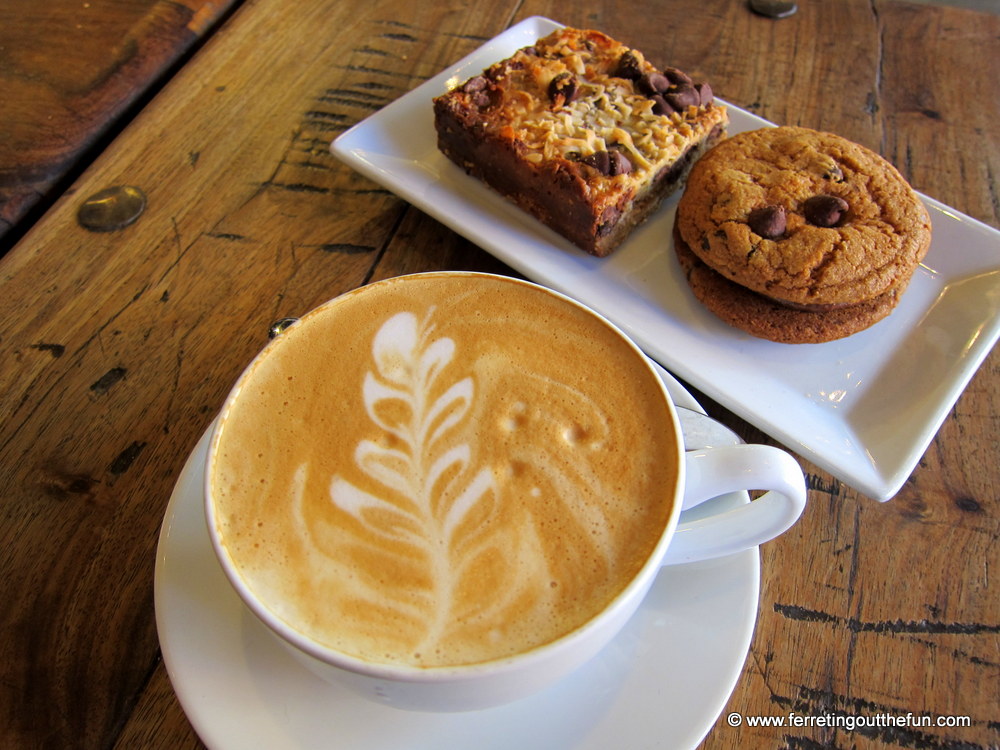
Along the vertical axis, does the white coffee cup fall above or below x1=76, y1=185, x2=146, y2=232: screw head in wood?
below

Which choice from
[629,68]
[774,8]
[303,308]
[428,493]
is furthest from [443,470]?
[774,8]

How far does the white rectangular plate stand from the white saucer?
0.39m

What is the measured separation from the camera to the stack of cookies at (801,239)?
117cm

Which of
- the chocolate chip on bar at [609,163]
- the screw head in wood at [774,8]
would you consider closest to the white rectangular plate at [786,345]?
the chocolate chip on bar at [609,163]

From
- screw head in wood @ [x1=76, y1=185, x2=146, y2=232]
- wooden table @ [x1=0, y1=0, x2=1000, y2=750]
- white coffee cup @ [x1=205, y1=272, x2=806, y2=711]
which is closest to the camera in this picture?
white coffee cup @ [x1=205, y1=272, x2=806, y2=711]

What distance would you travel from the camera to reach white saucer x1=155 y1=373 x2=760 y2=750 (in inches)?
28.3

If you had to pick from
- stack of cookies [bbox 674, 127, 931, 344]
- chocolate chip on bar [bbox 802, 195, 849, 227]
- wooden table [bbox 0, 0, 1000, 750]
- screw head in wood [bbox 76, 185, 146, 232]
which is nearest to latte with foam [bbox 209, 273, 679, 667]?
wooden table [bbox 0, 0, 1000, 750]

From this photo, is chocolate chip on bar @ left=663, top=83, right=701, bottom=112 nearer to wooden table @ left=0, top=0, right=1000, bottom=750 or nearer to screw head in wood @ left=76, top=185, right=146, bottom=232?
wooden table @ left=0, top=0, right=1000, bottom=750

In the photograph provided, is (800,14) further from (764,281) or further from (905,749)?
(905,749)

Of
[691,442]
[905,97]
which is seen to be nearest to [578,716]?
[691,442]

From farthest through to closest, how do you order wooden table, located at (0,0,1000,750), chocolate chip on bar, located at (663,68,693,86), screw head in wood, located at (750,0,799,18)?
screw head in wood, located at (750,0,799,18), chocolate chip on bar, located at (663,68,693,86), wooden table, located at (0,0,1000,750)

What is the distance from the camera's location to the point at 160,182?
1.40 m

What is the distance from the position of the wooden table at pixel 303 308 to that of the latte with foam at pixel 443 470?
1.10 ft

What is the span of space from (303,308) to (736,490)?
0.83m
